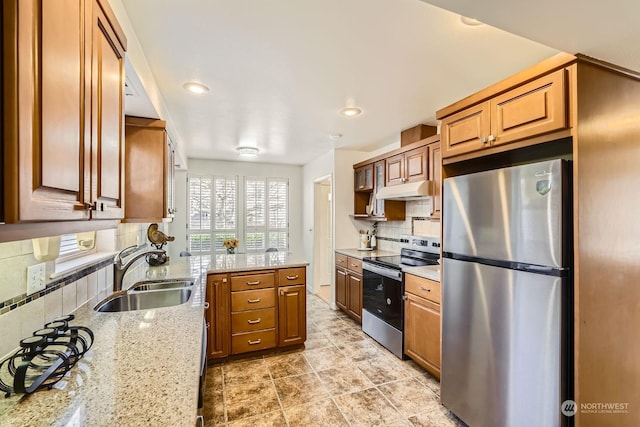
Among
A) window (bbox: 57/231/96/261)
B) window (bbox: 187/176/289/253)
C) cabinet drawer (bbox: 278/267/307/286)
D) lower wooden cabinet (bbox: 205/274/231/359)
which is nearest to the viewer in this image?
window (bbox: 57/231/96/261)

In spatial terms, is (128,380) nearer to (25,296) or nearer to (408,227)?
(25,296)

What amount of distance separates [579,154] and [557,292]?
0.65 metres

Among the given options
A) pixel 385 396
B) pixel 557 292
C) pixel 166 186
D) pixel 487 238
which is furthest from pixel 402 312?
pixel 166 186

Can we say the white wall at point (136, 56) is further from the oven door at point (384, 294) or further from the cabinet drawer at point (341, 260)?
the cabinet drawer at point (341, 260)

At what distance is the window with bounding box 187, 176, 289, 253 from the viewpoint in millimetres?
5414

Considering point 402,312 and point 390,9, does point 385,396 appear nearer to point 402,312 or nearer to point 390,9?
point 402,312

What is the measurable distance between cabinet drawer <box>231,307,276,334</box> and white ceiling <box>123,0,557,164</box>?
1.93 m

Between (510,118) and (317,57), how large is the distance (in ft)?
3.88

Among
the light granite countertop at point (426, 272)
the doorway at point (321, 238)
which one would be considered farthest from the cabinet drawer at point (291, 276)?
the doorway at point (321, 238)

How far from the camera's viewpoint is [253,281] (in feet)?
9.52

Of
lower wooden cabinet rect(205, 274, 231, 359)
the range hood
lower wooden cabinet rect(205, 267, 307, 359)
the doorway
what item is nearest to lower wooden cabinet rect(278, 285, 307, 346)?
lower wooden cabinet rect(205, 267, 307, 359)

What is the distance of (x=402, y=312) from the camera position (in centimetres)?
287

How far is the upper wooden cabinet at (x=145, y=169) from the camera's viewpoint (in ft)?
6.68

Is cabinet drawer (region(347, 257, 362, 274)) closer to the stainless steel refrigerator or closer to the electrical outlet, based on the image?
the stainless steel refrigerator
